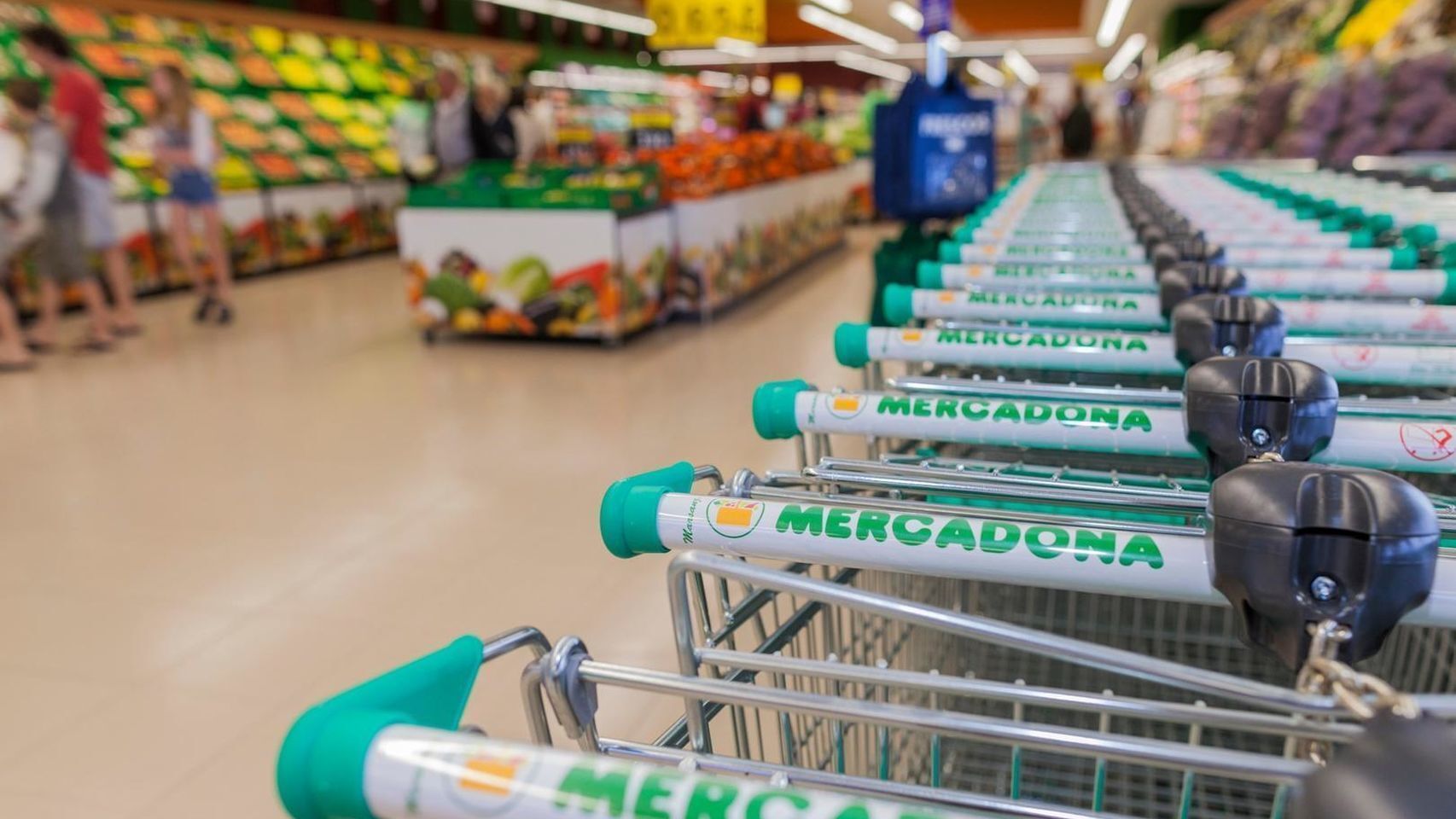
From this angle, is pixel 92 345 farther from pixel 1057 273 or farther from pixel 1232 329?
pixel 1232 329

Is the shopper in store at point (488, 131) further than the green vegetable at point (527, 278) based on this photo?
Yes

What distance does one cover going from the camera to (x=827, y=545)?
0.84m

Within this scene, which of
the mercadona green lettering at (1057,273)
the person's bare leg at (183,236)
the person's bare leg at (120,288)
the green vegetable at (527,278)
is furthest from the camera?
the person's bare leg at (183,236)

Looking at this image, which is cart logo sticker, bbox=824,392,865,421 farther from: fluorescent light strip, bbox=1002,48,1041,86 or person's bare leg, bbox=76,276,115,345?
fluorescent light strip, bbox=1002,48,1041,86

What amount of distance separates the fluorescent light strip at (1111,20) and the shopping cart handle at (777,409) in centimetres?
1752

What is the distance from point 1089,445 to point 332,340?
580 cm

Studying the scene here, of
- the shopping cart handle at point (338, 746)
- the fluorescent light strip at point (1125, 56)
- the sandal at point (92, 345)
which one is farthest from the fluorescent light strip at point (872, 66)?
the shopping cart handle at point (338, 746)

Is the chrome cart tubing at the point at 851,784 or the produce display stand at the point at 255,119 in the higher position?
the produce display stand at the point at 255,119

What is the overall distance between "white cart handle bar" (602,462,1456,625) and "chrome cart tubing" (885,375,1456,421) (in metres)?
0.45

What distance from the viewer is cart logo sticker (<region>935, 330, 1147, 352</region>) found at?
1.45m

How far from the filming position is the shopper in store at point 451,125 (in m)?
7.40

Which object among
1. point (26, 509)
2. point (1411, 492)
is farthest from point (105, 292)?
point (1411, 492)

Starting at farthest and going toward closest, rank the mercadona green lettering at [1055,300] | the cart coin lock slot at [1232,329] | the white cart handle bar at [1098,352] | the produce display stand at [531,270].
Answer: the produce display stand at [531,270], the mercadona green lettering at [1055,300], the white cart handle bar at [1098,352], the cart coin lock slot at [1232,329]

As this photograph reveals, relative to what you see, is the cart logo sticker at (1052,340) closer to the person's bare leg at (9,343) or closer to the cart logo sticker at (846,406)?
the cart logo sticker at (846,406)
